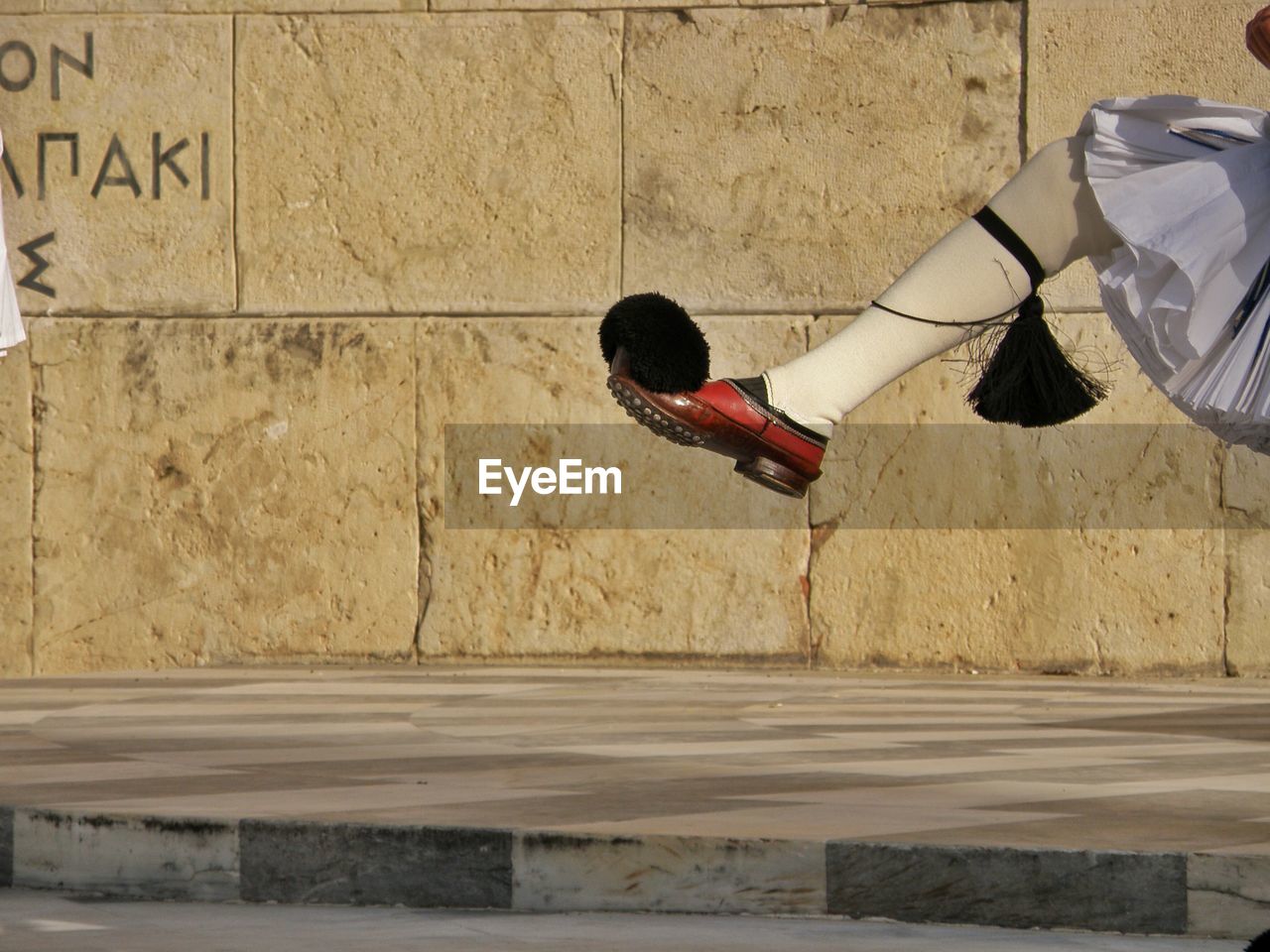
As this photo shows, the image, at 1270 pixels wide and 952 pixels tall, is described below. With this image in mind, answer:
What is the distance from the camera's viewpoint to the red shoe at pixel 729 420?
4.01m

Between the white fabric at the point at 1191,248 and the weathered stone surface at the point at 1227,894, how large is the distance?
799mm

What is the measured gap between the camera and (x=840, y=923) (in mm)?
4402

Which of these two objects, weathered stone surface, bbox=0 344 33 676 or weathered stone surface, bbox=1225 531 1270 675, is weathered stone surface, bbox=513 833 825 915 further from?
weathered stone surface, bbox=0 344 33 676

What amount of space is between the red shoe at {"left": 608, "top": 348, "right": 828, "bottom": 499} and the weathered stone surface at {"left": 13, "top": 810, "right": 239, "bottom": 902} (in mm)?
1399

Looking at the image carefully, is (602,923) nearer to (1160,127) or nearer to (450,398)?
(1160,127)

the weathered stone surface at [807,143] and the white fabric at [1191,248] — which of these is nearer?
the white fabric at [1191,248]

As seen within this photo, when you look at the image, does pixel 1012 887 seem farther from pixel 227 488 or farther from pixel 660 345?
pixel 227 488

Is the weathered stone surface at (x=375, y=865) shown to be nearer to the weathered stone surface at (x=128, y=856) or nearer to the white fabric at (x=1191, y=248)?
the weathered stone surface at (x=128, y=856)

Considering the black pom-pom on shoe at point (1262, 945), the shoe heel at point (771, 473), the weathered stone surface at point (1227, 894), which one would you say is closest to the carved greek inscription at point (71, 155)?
the shoe heel at point (771, 473)

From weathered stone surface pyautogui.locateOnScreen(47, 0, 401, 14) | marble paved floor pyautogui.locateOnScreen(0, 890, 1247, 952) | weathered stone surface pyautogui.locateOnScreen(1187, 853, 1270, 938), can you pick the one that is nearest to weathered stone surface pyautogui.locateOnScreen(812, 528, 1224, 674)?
weathered stone surface pyautogui.locateOnScreen(47, 0, 401, 14)

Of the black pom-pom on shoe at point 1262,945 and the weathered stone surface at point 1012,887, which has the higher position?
the black pom-pom on shoe at point 1262,945

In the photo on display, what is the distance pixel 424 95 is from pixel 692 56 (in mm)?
1100

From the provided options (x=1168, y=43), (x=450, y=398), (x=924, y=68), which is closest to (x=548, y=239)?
(x=450, y=398)

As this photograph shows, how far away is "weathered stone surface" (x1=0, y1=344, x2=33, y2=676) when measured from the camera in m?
9.30
